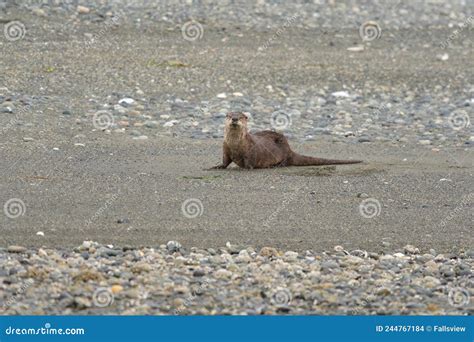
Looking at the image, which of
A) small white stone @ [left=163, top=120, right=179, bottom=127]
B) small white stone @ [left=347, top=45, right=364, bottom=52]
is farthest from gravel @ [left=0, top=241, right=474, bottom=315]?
small white stone @ [left=347, top=45, right=364, bottom=52]

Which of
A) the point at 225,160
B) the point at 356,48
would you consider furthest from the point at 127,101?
the point at 356,48

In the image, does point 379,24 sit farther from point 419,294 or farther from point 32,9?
point 419,294

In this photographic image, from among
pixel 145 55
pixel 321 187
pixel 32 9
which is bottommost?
pixel 321 187

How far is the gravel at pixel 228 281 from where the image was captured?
7.88 metres

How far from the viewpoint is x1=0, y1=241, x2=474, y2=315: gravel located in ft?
25.8

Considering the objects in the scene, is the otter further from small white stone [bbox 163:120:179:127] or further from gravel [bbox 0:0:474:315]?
small white stone [bbox 163:120:179:127]

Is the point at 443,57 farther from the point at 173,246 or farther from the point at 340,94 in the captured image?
the point at 173,246

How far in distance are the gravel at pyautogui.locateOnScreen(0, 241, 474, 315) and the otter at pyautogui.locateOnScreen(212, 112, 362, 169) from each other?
3209mm

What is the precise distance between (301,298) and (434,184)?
14.4 ft

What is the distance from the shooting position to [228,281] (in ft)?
27.9

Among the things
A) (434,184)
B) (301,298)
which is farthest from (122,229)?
(434,184)

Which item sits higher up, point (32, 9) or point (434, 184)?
point (32, 9)

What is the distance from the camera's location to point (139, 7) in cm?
2256

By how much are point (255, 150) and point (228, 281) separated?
4385 mm
